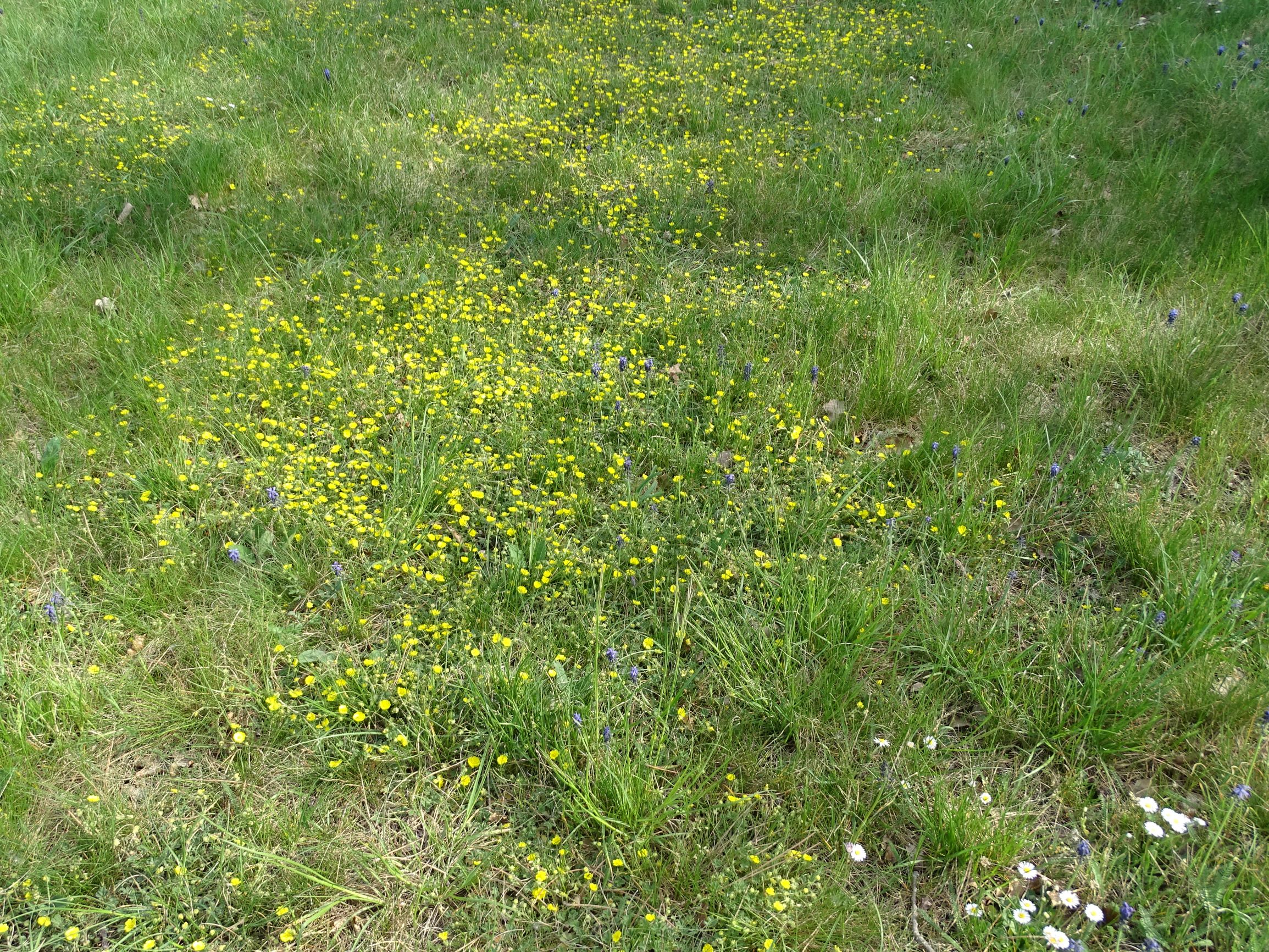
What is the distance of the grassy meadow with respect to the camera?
2.29 meters

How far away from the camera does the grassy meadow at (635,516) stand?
229 centimetres

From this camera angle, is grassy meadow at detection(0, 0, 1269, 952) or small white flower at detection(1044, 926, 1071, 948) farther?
grassy meadow at detection(0, 0, 1269, 952)

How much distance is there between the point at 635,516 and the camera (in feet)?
10.6

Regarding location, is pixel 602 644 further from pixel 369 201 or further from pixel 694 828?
pixel 369 201

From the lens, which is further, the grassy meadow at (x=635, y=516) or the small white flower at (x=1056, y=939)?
the grassy meadow at (x=635, y=516)

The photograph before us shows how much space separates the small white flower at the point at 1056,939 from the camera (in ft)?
6.72

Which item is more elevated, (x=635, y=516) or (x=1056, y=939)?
(x=635, y=516)

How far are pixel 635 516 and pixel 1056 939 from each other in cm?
187

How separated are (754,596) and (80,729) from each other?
2.25 m

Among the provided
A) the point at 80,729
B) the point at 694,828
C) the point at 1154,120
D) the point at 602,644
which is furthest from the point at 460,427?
the point at 1154,120

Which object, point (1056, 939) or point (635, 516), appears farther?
point (635, 516)

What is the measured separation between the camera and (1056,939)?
2051mm

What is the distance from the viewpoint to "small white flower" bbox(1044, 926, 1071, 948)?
2.05m

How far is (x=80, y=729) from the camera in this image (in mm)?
2572
